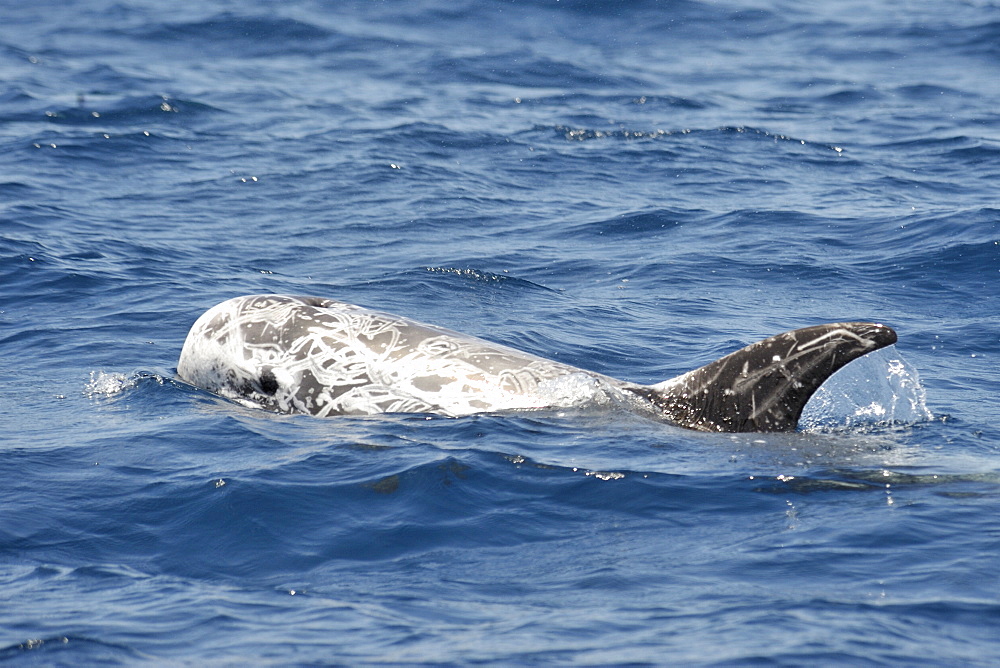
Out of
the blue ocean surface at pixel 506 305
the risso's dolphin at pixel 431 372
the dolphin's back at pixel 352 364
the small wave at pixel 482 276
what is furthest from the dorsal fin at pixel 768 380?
the small wave at pixel 482 276

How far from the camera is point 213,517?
8297 millimetres

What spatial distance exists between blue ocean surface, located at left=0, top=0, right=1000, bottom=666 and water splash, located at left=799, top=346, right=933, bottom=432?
4 cm

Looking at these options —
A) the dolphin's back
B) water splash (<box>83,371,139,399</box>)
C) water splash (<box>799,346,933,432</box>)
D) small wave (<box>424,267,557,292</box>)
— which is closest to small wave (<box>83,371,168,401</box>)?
water splash (<box>83,371,139,399</box>)

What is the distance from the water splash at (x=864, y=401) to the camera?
9.69m

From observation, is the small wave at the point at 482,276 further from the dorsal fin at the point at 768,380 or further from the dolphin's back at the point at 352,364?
the dorsal fin at the point at 768,380

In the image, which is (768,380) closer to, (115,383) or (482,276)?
(115,383)

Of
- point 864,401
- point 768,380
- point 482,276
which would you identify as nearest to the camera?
point 768,380

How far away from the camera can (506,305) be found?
1494 centimetres

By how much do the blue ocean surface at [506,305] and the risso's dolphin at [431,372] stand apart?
0.87 feet

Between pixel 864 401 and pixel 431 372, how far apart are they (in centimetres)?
342

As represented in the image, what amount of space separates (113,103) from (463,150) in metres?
7.33

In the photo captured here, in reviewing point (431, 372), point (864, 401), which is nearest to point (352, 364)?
point (431, 372)

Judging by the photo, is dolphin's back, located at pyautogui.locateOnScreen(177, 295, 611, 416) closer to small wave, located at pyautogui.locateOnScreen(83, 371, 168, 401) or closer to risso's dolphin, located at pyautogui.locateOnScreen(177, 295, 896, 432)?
risso's dolphin, located at pyautogui.locateOnScreen(177, 295, 896, 432)

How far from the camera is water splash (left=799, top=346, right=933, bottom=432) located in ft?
31.8
